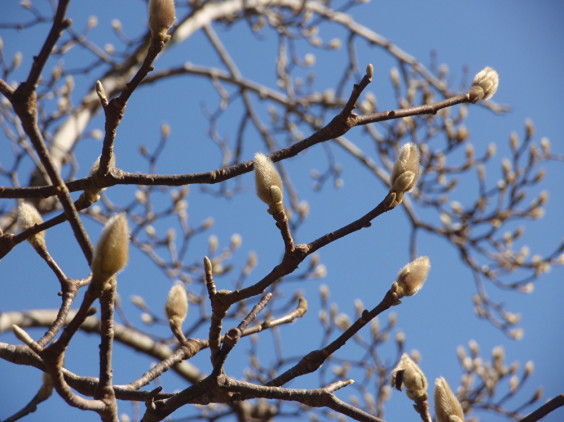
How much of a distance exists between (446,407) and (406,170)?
1.39 feet

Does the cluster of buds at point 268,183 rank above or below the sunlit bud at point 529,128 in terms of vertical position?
below

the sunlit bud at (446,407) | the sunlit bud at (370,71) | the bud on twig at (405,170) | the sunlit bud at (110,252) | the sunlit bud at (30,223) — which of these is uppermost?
the sunlit bud at (30,223)

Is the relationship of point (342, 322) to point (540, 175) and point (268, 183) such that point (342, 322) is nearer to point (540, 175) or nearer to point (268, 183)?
point (540, 175)

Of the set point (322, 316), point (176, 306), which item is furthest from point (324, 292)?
point (176, 306)

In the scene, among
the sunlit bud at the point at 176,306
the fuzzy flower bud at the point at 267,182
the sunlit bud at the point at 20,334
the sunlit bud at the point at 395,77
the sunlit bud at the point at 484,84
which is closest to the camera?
the sunlit bud at the point at 20,334

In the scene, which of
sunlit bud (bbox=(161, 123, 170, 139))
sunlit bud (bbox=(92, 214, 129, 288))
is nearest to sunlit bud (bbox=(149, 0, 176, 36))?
sunlit bud (bbox=(92, 214, 129, 288))

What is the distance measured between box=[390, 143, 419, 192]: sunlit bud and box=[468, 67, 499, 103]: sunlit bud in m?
0.23

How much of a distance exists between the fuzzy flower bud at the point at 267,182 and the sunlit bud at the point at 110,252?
10.8 inches

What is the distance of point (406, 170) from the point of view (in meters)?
1.09

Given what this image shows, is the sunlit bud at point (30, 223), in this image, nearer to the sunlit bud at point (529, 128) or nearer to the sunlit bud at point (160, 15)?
the sunlit bud at point (160, 15)

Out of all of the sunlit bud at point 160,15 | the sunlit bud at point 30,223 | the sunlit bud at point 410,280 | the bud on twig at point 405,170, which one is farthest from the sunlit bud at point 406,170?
the sunlit bud at point 30,223

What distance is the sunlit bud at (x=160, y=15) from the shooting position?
3.36ft

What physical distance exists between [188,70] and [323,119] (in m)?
1.15

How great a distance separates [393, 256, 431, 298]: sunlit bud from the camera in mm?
1101
